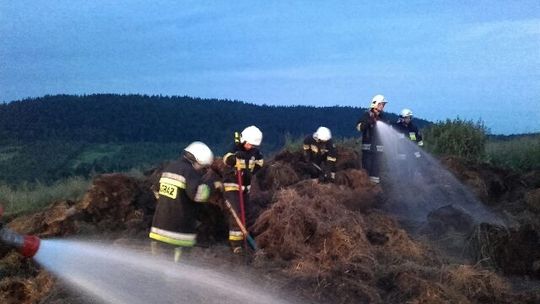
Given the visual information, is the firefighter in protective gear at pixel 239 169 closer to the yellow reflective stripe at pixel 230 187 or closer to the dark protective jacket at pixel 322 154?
the yellow reflective stripe at pixel 230 187

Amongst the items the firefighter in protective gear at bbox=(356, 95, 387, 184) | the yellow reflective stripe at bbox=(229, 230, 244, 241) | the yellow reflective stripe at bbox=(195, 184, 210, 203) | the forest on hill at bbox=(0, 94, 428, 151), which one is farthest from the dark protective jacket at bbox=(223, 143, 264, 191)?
the forest on hill at bbox=(0, 94, 428, 151)

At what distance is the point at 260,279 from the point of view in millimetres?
9070

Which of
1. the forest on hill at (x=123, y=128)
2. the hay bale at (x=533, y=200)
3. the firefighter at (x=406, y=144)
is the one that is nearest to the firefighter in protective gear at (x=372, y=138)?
the firefighter at (x=406, y=144)

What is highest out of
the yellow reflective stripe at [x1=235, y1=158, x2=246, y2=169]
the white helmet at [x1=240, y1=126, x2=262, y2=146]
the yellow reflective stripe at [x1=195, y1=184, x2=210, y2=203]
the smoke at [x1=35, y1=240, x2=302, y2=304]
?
the white helmet at [x1=240, y1=126, x2=262, y2=146]

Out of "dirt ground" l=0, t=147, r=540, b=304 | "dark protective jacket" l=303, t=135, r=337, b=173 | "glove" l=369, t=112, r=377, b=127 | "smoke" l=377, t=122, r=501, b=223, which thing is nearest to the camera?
"dirt ground" l=0, t=147, r=540, b=304

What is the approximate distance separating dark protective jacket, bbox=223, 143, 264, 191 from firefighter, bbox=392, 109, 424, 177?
274 inches

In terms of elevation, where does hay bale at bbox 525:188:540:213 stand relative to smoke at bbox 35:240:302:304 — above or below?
above

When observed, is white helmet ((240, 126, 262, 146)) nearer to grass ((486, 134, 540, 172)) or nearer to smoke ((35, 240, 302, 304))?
smoke ((35, 240, 302, 304))

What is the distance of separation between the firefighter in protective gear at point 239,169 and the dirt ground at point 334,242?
0.28 m

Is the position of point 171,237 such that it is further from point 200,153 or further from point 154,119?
point 154,119

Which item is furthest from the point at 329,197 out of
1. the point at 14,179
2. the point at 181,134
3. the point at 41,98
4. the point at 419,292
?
the point at 41,98

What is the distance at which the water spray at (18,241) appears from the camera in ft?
22.4

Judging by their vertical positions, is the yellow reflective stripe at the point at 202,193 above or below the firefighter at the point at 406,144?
below

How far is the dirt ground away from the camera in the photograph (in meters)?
8.70
